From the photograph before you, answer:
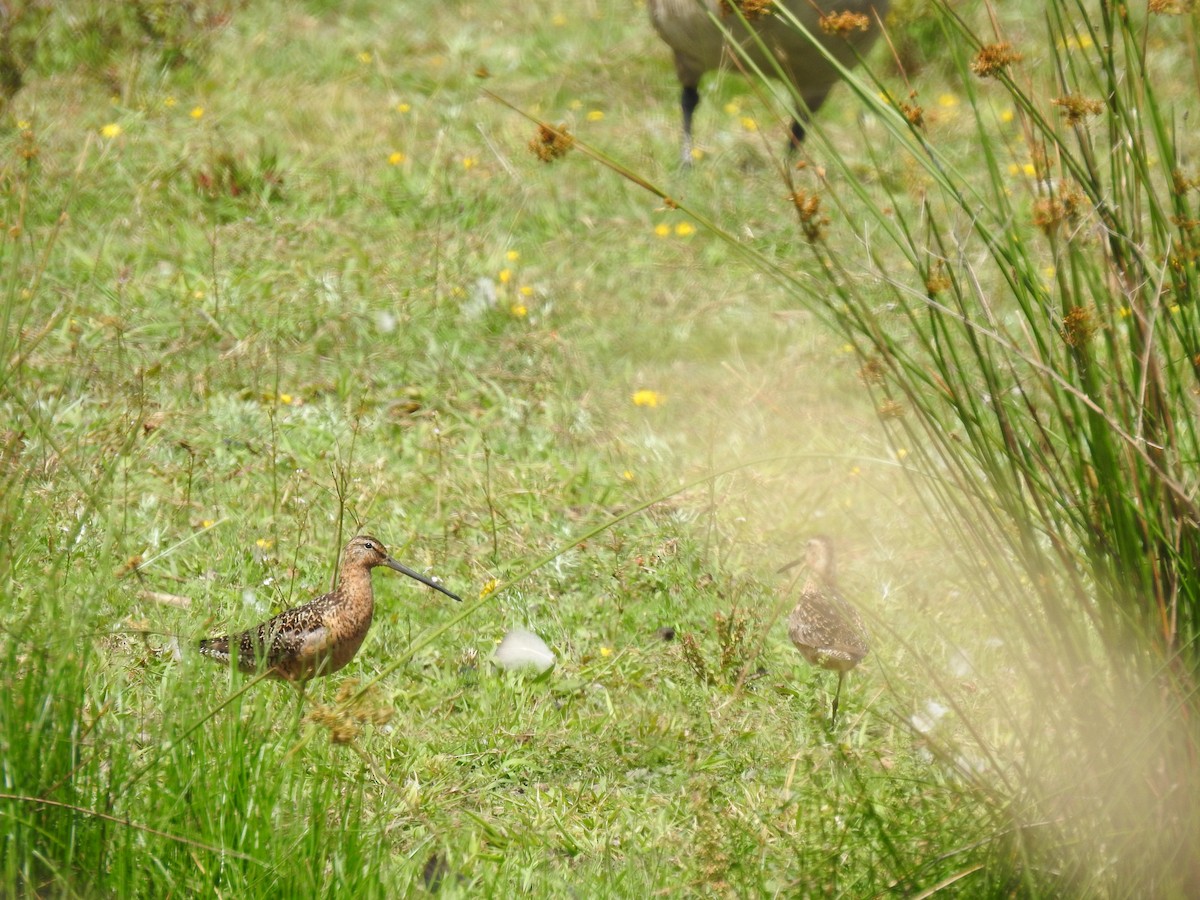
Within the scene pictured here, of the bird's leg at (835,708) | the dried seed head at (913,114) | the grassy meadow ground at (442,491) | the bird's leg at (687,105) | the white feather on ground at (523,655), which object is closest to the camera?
the dried seed head at (913,114)

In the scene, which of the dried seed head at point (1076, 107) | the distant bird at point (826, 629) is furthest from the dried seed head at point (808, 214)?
the distant bird at point (826, 629)

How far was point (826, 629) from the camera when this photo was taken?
338 centimetres

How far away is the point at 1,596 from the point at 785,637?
2.11m

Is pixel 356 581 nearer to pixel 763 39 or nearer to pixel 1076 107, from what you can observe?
pixel 1076 107

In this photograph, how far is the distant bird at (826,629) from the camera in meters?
3.33

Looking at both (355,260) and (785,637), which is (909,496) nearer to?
(785,637)

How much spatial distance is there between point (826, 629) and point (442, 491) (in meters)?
1.44

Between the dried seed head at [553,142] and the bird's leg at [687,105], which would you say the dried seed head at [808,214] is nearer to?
the dried seed head at [553,142]

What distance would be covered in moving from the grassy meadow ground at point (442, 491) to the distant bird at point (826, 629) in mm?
94

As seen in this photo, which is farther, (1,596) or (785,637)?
(785,637)

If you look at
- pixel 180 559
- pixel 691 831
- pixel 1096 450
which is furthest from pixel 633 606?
pixel 1096 450

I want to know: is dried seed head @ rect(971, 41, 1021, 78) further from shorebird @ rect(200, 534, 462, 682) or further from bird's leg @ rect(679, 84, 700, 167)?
bird's leg @ rect(679, 84, 700, 167)

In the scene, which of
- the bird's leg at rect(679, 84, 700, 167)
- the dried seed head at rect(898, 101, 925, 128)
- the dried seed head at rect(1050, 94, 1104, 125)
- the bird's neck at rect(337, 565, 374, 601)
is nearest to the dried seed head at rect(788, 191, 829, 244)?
the dried seed head at rect(898, 101, 925, 128)

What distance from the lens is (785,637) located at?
3816 millimetres
